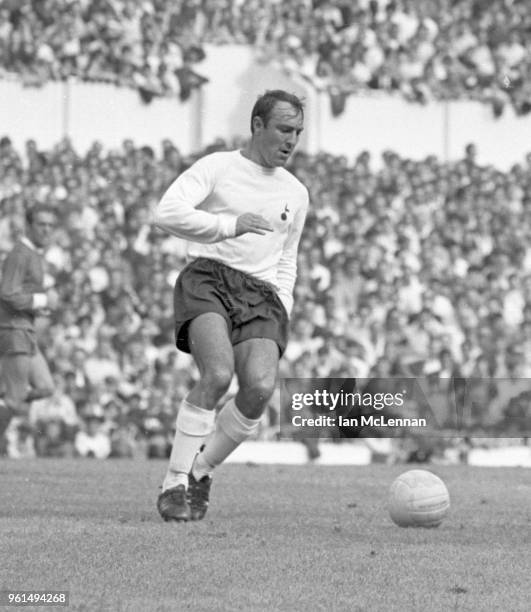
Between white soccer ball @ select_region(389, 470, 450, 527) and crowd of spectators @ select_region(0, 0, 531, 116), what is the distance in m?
→ 14.6

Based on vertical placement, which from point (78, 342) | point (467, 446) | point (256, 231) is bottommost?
point (467, 446)

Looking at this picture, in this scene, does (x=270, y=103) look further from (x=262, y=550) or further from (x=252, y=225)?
(x=262, y=550)

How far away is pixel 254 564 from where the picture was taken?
258 inches

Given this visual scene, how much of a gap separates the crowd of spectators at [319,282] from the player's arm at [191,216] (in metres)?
8.91

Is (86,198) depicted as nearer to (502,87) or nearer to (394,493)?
(502,87)

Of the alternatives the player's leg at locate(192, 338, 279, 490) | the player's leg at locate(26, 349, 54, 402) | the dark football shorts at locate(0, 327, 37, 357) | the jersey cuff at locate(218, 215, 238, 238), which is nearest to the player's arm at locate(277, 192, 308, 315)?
the player's leg at locate(192, 338, 279, 490)

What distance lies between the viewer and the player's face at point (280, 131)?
8.15m

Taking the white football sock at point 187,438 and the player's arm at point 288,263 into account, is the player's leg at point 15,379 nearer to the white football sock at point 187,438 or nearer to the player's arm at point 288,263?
the player's arm at point 288,263

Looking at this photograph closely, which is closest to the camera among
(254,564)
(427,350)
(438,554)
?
(254,564)

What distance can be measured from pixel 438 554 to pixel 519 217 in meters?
17.2

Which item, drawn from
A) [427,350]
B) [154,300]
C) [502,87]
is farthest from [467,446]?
[502,87]

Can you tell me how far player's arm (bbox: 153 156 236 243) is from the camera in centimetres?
773

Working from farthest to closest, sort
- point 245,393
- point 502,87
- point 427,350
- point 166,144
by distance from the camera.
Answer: point 502,87 → point 166,144 → point 427,350 → point 245,393

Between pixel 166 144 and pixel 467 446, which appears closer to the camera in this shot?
pixel 467 446
